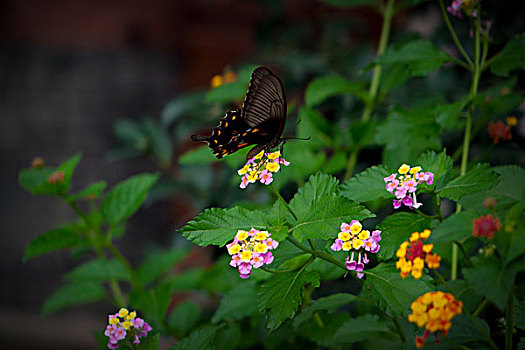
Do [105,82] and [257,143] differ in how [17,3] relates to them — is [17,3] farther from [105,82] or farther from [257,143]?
[257,143]

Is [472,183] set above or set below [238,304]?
above

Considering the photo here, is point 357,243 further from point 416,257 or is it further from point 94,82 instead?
point 94,82

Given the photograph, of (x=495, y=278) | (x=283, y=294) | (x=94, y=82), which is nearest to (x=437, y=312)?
(x=495, y=278)

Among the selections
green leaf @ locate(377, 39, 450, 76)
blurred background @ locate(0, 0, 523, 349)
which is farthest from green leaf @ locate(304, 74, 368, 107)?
blurred background @ locate(0, 0, 523, 349)

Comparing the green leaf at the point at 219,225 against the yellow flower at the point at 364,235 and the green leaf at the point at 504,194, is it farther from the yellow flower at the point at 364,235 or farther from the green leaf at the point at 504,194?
the green leaf at the point at 504,194

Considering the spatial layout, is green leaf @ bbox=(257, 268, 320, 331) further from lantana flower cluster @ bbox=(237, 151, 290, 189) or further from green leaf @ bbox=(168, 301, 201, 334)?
green leaf @ bbox=(168, 301, 201, 334)
